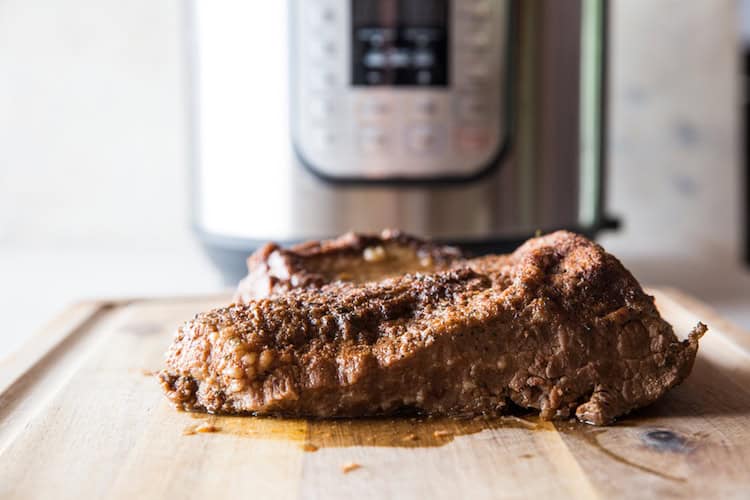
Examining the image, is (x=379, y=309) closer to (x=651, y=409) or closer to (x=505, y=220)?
(x=651, y=409)

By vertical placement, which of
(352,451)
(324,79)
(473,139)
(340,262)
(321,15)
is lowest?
(352,451)

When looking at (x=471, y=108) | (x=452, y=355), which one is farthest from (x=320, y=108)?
(x=452, y=355)

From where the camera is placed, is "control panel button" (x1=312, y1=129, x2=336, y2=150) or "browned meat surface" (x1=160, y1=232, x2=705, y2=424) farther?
"control panel button" (x1=312, y1=129, x2=336, y2=150)

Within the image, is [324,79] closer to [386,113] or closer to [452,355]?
[386,113]

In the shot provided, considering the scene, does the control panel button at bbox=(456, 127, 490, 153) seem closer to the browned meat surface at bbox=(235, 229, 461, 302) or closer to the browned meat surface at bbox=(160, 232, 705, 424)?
the browned meat surface at bbox=(235, 229, 461, 302)

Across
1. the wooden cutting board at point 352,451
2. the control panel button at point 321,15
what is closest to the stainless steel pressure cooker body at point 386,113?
the control panel button at point 321,15

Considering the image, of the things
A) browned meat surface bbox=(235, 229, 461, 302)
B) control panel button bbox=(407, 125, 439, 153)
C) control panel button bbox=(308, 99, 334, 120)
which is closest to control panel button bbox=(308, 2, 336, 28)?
control panel button bbox=(308, 99, 334, 120)

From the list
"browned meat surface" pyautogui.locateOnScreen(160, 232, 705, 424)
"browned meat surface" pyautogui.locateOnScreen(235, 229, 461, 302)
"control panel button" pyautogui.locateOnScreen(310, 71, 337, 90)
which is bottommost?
"browned meat surface" pyautogui.locateOnScreen(160, 232, 705, 424)
